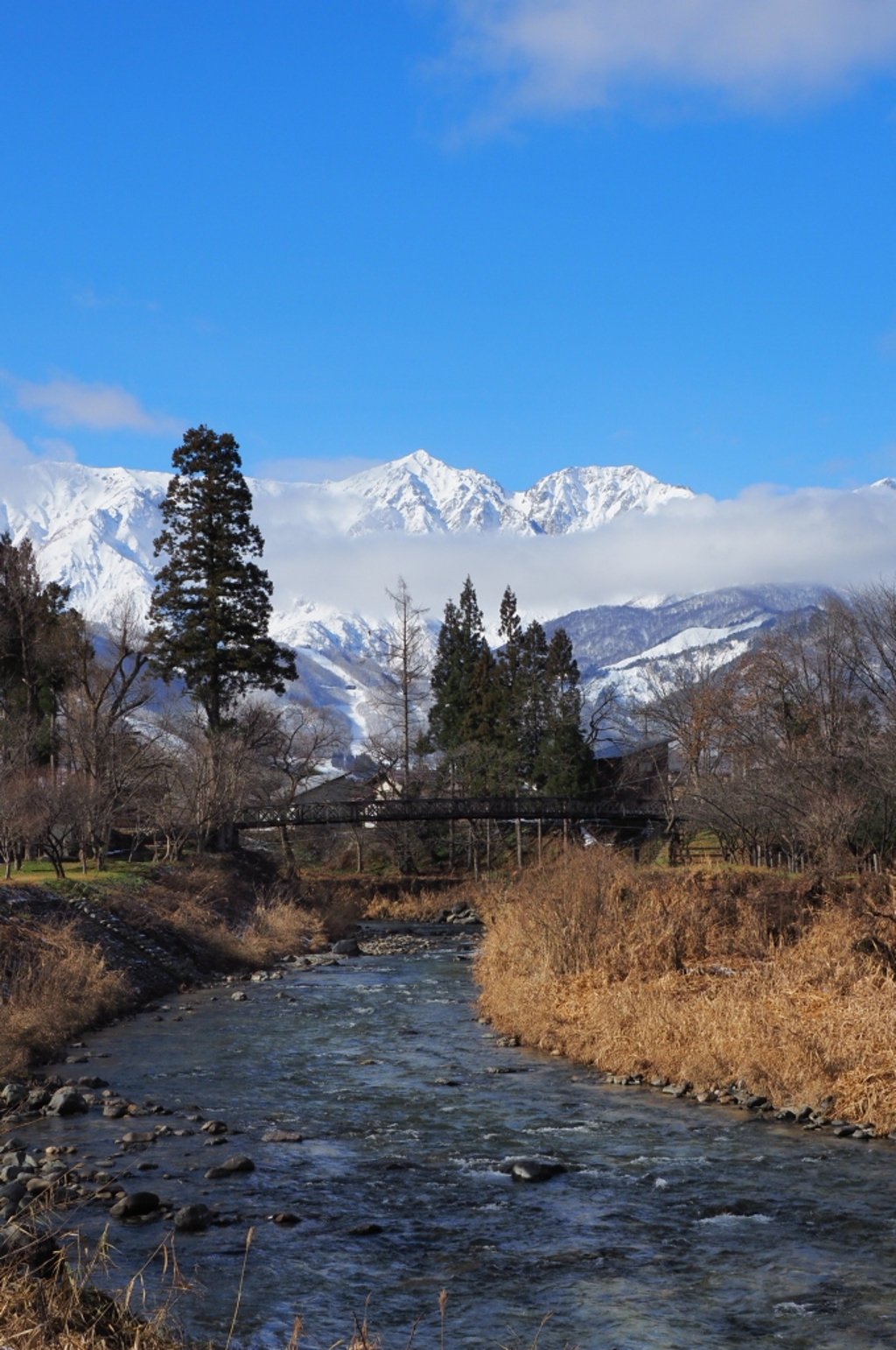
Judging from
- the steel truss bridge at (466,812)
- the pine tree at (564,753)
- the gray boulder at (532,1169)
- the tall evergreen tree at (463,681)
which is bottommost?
the gray boulder at (532,1169)

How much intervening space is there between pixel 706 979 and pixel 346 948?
829 inches

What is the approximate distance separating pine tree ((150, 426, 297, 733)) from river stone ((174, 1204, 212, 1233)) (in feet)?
146

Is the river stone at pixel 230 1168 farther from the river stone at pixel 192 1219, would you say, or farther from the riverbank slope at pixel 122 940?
the riverbank slope at pixel 122 940

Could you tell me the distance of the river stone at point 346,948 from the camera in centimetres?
4112

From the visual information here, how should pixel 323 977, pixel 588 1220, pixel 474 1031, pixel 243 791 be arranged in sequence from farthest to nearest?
pixel 243 791 < pixel 323 977 < pixel 474 1031 < pixel 588 1220

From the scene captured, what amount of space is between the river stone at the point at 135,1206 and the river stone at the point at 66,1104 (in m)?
4.89

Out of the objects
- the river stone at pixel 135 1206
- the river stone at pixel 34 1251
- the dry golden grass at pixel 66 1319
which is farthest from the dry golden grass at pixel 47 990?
the dry golden grass at pixel 66 1319

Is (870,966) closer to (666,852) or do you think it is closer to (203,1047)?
(203,1047)

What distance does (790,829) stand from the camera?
4406 centimetres

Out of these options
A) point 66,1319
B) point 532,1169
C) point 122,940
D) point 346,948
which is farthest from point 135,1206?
point 346,948

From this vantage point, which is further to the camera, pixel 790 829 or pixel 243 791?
pixel 243 791

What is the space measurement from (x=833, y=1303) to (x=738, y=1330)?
1.08 meters

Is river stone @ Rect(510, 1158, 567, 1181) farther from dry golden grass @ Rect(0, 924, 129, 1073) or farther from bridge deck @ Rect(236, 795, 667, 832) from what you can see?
bridge deck @ Rect(236, 795, 667, 832)

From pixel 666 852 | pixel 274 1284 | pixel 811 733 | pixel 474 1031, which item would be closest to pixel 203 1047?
pixel 474 1031
